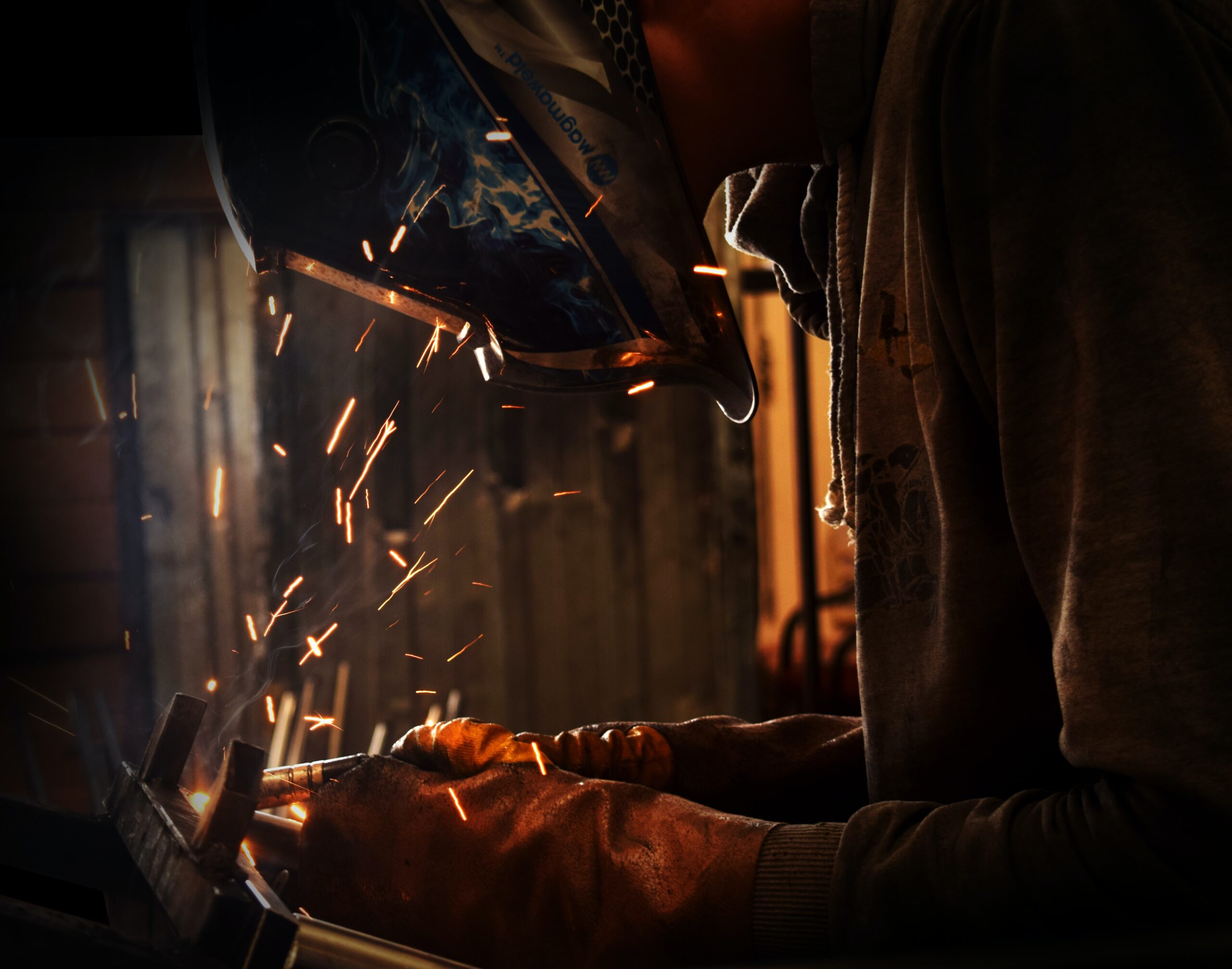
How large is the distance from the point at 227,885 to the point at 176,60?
3.37ft

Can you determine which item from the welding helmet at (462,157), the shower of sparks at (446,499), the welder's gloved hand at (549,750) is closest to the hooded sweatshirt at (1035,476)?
the welding helmet at (462,157)

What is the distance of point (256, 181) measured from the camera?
113 cm

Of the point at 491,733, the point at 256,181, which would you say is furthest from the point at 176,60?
the point at 491,733

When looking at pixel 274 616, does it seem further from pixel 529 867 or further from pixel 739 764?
pixel 529 867

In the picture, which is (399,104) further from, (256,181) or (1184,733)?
(1184,733)

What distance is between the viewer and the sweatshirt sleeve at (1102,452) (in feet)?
2.43

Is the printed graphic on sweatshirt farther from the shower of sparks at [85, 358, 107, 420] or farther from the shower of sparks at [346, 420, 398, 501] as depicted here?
the shower of sparks at [85, 358, 107, 420]

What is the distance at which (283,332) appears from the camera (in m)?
3.63

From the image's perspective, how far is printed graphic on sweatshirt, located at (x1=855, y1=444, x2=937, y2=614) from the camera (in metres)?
1.04

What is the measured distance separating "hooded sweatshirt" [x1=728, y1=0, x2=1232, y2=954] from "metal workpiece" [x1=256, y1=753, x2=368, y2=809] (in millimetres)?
571

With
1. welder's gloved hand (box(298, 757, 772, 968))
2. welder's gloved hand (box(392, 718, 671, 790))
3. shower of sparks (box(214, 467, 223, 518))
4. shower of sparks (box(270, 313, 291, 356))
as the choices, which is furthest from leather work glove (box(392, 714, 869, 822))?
shower of sparks (box(270, 313, 291, 356))

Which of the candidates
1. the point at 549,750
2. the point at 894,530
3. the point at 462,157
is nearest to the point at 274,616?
the point at 549,750

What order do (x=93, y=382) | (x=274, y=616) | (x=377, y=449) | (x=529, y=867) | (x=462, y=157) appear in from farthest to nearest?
(x=377, y=449), (x=274, y=616), (x=93, y=382), (x=462, y=157), (x=529, y=867)

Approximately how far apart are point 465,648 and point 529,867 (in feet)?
9.69
